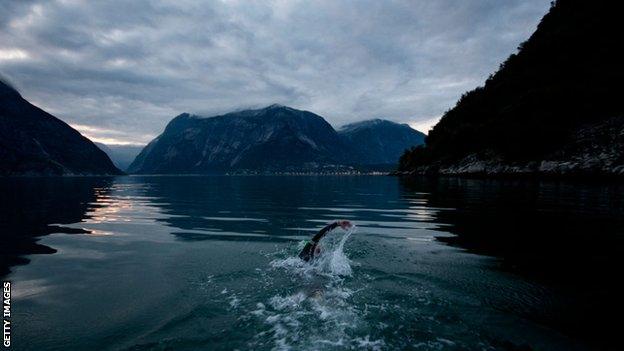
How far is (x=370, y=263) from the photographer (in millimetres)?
14461

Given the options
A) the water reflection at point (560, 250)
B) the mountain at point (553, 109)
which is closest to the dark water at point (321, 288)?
the water reflection at point (560, 250)

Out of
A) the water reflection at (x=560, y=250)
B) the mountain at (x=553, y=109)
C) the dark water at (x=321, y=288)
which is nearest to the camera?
the dark water at (x=321, y=288)

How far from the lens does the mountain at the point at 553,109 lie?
75.3 m

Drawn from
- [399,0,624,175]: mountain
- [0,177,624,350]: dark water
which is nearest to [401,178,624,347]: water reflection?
[0,177,624,350]: dark water

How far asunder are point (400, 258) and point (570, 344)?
7935 mm

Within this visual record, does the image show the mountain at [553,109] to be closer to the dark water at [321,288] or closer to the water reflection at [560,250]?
the water reflection at [560,250]

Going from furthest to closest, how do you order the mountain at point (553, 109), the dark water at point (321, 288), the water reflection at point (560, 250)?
the mountain at point (553, 109)
the water reflection at point (560, 250)
the dark water at point (321, 288)

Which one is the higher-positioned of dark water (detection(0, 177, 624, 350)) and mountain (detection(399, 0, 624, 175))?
mountain (detection(399, 0, 624, 175))

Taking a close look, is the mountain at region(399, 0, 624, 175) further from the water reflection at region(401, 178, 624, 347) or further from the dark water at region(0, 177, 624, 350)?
the dark water at region(0, 177, 624, 350)

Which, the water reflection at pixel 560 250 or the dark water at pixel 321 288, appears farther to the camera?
the water reflection at pixel 560 250

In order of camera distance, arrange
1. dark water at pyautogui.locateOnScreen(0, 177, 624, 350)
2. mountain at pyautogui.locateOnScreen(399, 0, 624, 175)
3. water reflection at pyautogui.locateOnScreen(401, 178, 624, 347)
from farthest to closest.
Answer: mountain at pyautogui.locateOnScreen(399, 0, 624, 175)
water reflection at pyautogui.locateOnScreen(401, 178, 624, 347)
dark water at pyautogui.locateOnScreen(0, 177, 624, 350)

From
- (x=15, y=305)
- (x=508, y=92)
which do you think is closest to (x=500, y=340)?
(x=15, y=305)

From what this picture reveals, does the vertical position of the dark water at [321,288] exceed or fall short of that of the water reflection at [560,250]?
it falls short

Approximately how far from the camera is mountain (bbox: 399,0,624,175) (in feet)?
247
